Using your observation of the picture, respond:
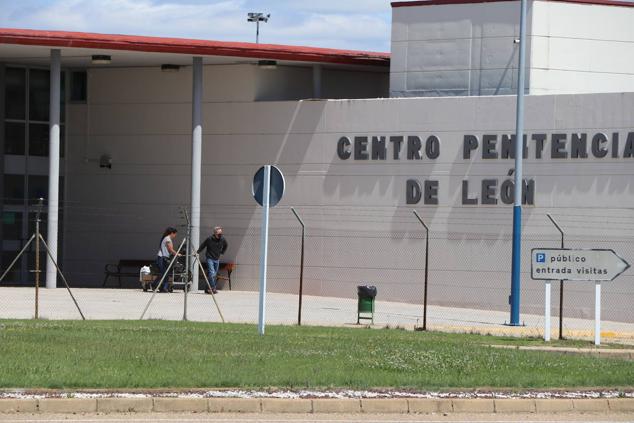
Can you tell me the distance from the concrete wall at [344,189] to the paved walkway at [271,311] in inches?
33.3

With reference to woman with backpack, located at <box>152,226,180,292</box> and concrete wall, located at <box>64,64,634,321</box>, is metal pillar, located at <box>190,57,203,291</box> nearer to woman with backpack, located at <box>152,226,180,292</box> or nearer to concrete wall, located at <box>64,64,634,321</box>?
woman with backpack, located at <box>152,226,180,292</box>

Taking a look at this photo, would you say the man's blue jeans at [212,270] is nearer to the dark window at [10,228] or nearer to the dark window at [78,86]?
the dark window at [10,228]

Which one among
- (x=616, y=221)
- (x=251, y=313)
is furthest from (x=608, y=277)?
(x=251, y=313)

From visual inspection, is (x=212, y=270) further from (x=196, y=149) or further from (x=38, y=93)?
(x=38, y=93)

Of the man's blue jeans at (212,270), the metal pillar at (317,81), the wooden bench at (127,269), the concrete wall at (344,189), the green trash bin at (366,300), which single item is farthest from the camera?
the wooden bench at (127,269)

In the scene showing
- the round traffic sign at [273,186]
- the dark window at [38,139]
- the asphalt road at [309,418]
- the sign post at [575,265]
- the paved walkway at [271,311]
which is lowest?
the paved walkway at [271,311]

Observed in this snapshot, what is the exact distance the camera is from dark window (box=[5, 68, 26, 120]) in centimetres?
3700

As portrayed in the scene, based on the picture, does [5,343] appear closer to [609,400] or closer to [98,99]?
[609,400]

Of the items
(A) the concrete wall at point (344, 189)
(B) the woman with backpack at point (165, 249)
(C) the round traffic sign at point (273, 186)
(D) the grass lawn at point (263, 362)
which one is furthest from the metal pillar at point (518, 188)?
(B) the woman with backpack at point (165, 249)

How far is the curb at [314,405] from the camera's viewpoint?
1229cm

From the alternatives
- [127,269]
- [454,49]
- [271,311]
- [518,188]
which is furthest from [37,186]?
[518,188]

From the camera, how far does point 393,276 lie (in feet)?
103

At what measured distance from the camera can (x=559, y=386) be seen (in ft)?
47.5

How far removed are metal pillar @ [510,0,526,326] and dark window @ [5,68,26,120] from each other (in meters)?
16.2
